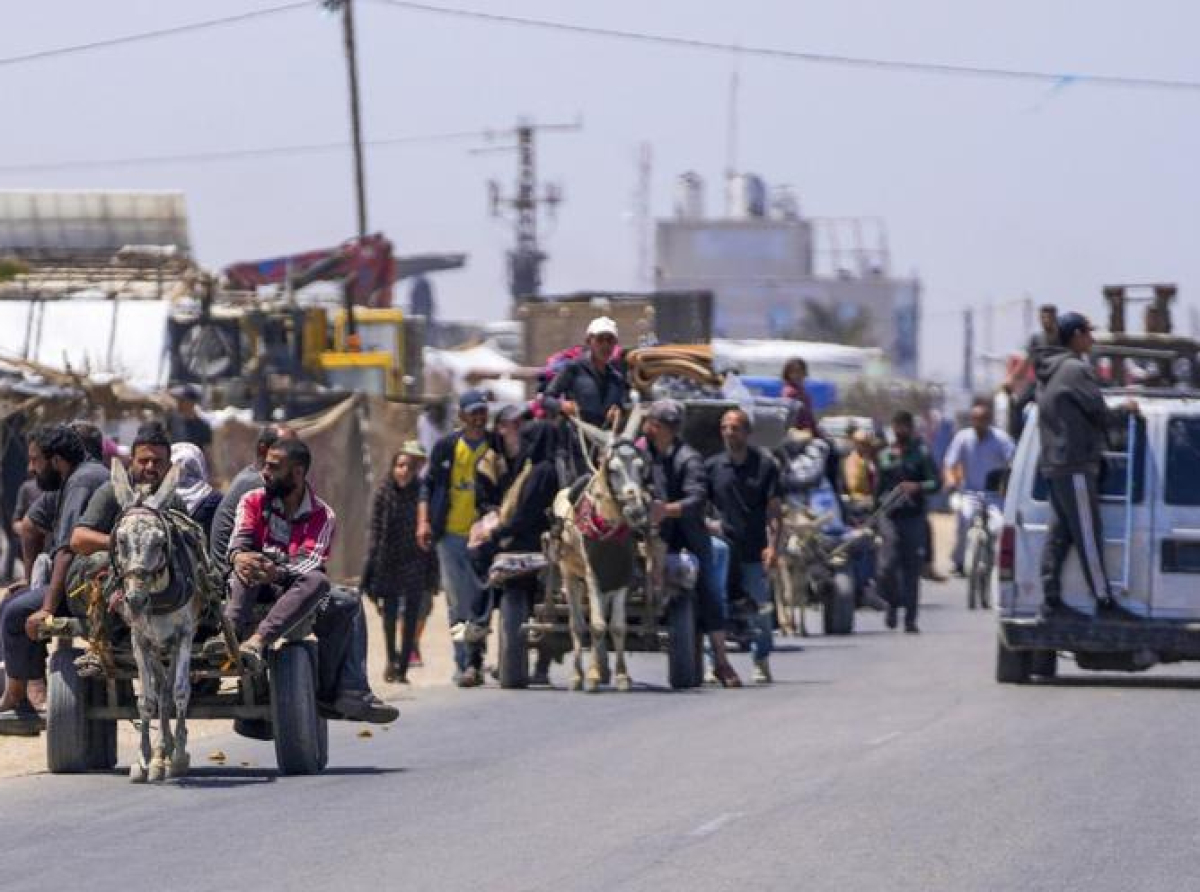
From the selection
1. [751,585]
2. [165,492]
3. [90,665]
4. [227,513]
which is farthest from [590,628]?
[165,492]

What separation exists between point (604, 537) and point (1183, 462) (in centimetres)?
385

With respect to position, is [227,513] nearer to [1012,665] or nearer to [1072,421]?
[1072,421]

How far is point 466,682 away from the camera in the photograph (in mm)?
20516

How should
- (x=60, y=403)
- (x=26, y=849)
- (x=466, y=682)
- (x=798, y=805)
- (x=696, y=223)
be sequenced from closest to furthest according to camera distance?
(x=26, y=849)
(x=798, y=805)
(x=466, y=682)
(x=60, y=403)
(x=696, y=223)

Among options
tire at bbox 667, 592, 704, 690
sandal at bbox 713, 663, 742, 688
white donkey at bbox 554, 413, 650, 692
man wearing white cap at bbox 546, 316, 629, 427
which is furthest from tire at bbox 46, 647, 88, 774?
sandal at bbox 713, 663, 742, 688

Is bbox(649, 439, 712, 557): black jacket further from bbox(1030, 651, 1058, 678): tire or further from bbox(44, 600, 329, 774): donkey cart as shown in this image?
bbox(44, 600, 329, 774): donkey cart

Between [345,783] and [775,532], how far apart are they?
884 centimetres

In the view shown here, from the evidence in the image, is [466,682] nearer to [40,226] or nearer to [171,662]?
[171,662]

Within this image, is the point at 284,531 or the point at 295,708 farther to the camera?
the point at 284,531

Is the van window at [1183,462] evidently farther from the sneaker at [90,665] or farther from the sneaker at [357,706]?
the sneaker at [90,665]

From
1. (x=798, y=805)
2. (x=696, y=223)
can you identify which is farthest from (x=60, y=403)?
(x=696, y=223)

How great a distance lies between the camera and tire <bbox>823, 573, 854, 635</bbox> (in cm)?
2738

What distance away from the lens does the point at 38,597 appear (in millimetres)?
14938

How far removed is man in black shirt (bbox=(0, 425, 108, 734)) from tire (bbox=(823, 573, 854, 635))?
13068mm
